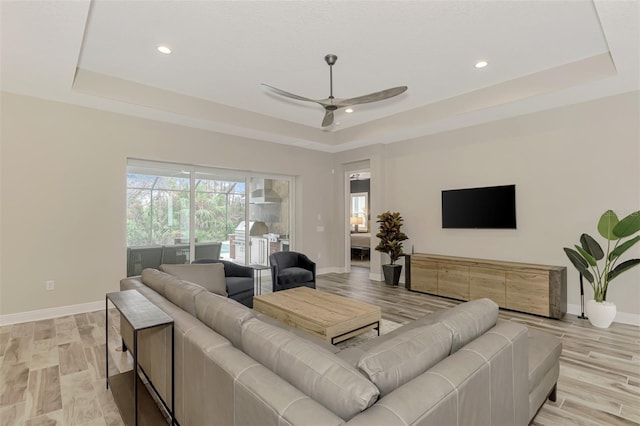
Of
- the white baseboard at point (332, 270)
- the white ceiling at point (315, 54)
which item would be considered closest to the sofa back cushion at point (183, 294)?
the white ceiling at point (315, 54)

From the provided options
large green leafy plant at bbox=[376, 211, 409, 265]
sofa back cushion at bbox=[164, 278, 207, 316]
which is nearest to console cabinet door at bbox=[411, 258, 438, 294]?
large green leafy plant at bbox=[376, 211, 409, 265]

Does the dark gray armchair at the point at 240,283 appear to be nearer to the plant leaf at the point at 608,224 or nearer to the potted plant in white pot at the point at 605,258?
the potted plant in white pot at the point at 605,258

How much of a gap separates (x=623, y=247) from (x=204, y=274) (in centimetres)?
498

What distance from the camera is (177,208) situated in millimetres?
5461

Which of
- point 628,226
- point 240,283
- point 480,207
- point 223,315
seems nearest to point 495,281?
point 480,207

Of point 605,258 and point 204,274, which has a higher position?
point 605,258

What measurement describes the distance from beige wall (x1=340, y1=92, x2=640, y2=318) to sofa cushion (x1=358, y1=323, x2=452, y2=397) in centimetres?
408

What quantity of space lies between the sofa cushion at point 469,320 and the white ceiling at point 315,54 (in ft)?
8.35

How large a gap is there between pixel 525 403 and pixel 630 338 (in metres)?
2.89

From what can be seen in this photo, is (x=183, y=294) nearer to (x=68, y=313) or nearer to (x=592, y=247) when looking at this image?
(x=68, y=313)

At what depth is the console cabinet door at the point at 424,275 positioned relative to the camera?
5371 mm

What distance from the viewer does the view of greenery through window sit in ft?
16.6

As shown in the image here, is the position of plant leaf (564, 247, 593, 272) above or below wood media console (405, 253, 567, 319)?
above

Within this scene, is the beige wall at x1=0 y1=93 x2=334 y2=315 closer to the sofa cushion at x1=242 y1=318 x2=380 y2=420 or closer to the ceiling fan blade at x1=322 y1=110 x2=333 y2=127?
the ceiling fan blade at x1=322 y1=110 x2=333 y2=127
